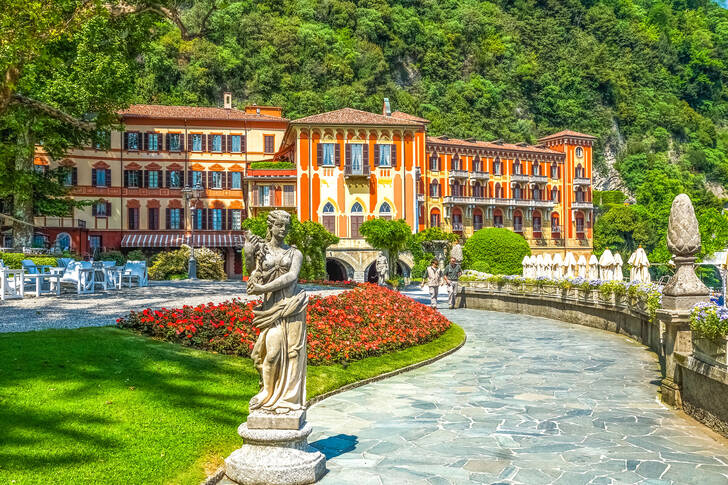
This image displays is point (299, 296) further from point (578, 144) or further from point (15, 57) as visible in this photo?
point (578, 144)

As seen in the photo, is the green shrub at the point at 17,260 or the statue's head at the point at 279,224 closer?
the statue's head at the point at 279,224

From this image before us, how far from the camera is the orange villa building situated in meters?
48.2

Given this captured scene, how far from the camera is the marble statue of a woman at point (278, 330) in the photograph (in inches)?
245

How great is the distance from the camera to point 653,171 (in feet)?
252

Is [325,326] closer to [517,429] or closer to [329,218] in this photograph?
[517,429]

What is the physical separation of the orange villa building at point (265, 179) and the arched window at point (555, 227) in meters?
6.76

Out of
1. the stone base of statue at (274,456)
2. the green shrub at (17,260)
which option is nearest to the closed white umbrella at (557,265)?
the green shrub at (17,260)

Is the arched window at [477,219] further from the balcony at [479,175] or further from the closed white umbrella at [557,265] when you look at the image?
the closed white umbrella at [557,265]

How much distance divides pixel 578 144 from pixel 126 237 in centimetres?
4832

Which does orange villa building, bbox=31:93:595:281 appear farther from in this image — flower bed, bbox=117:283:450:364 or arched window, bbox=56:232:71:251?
flower bed, bbox=117:283:450:364

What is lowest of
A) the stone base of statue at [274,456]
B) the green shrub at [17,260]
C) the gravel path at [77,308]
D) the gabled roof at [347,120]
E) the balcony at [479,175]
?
the stone base of statue at [274,456]

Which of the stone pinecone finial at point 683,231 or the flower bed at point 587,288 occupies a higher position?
the stone pinecone finial at point 683,231

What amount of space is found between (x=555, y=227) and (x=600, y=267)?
47.8m

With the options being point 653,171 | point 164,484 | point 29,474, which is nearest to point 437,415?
point 164,484
